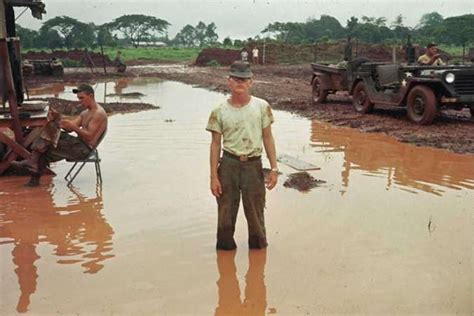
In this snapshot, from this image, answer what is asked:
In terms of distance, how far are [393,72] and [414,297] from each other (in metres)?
9.82

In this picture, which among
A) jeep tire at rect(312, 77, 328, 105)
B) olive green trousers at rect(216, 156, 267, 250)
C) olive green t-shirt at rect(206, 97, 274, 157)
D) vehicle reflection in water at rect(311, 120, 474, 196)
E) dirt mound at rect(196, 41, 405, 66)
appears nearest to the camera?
olive green t-shirt at rect(206, 97, 274, 157)

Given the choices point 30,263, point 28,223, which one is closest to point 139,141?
point 28,223

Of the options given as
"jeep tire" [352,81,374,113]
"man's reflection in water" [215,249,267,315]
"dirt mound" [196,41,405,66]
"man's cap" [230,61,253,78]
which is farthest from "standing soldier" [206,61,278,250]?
"dirt mound" [196,41,405,66]

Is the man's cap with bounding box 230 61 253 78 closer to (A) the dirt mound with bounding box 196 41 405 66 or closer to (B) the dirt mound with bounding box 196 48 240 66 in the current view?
(A) the dirt mound with bounding box 196 41 405 66

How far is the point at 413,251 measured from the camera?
4.92 meters

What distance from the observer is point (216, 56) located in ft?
155

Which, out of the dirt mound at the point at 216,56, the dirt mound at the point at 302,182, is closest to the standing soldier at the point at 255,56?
the dirt mound at the point at 216,56

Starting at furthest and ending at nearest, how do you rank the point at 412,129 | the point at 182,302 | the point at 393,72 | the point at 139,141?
1. the point at 393,72
2. the point at 412,129
3. the point at 139,141
4. the point at 182,302

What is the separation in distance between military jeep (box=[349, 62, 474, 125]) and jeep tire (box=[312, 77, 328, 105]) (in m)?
2.75

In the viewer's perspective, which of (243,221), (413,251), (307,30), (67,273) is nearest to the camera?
(67,273)

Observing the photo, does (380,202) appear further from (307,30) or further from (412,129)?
(307,30)

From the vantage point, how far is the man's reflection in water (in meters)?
3.97

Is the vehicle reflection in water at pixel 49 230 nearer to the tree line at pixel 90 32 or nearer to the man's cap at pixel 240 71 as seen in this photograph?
the man's cap at pixel 240 71

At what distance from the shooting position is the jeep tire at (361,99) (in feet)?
45.3
